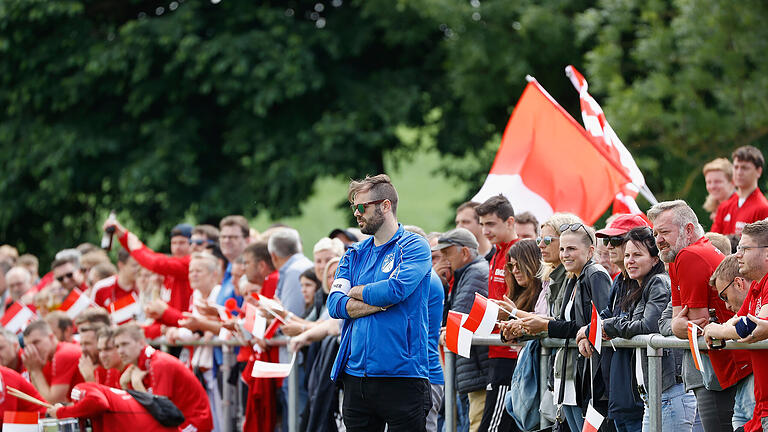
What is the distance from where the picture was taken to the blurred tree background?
61.4 feet

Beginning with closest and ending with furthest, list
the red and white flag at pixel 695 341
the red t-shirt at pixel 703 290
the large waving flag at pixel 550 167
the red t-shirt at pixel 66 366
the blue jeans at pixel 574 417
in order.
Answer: the red and white flag at pixel 695 341 < the red t-shirt at pixel 703 290 < the blue jeans at pixel 574 417 < the large waving flag at pixel 550 167 < the red t-shirt at pixel 66 366

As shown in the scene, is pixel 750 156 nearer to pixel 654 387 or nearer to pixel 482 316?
pixel 482 316

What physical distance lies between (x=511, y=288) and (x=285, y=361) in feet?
8.30

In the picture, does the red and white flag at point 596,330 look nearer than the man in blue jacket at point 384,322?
Yes

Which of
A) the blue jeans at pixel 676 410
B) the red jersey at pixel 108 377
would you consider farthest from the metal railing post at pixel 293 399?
the blue jeans at pixel 676 410

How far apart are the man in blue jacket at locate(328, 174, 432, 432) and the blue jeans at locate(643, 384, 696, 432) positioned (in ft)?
4.28

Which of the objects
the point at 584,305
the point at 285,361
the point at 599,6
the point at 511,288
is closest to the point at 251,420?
the point at 285,361

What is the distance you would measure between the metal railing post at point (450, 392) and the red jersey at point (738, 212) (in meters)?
2.46

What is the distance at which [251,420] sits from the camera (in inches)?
371

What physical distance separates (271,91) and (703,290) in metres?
13.4

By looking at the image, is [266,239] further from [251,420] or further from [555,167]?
[555,167]

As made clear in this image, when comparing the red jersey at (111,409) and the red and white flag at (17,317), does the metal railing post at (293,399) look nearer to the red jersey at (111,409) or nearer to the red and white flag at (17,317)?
the red jersey at (111,409)

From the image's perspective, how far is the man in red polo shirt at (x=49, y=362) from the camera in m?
10.2

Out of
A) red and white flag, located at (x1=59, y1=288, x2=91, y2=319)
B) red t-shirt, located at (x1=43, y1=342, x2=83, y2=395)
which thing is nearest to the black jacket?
red t-shirt, located at (x1=43, y1=342, x2=83, y2=395)
